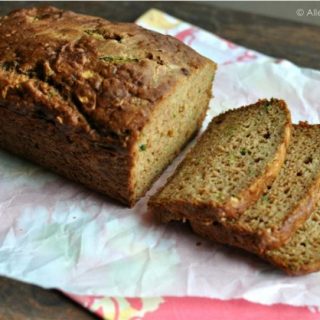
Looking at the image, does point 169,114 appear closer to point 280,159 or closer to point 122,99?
point 122,99

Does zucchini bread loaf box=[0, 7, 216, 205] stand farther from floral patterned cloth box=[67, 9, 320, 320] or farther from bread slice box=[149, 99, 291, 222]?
floral patterned cloth box=[67, 9, 320, 320]

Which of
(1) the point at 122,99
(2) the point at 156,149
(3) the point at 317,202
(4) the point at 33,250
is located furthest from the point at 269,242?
(4) the point at 33,250

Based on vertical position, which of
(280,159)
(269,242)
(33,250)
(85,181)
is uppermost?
(280,159)

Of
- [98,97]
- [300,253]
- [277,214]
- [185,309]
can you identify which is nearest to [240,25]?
[98,97]

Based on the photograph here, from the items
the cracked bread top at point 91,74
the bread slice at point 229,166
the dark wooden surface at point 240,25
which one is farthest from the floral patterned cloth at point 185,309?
the dark wooden surface at point 240,25

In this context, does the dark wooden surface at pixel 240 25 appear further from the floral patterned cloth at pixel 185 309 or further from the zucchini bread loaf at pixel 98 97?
the floral patterned cloth at pixel 185 309
